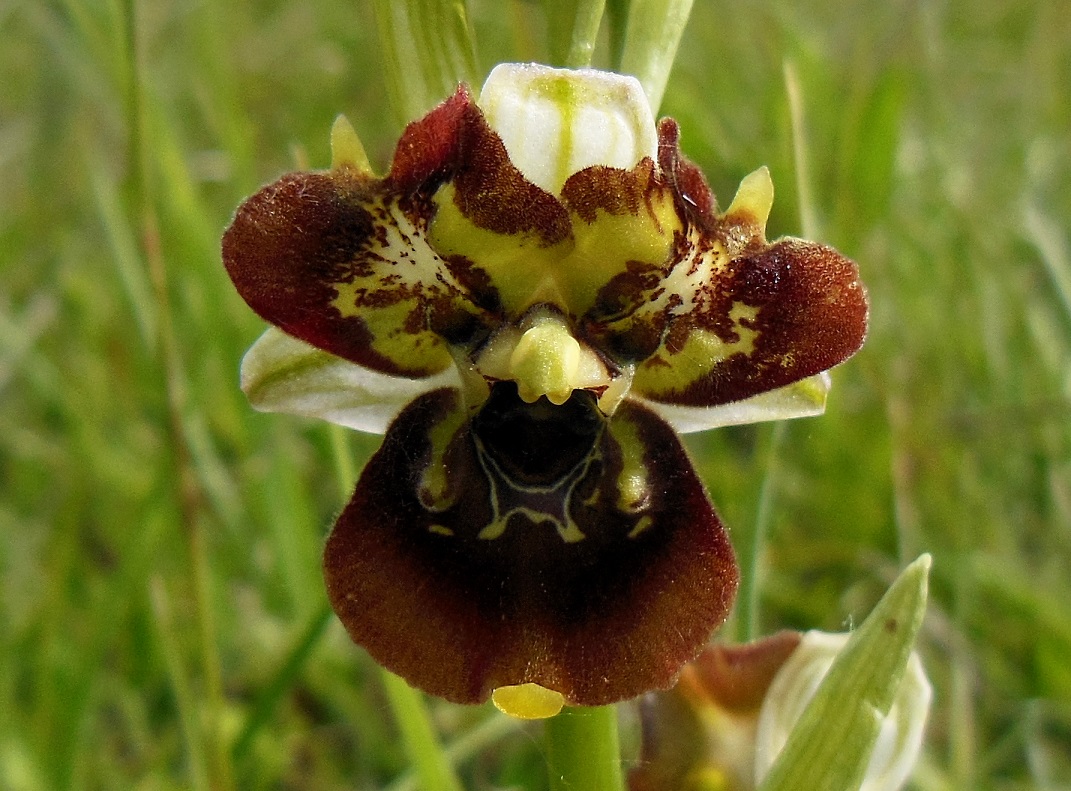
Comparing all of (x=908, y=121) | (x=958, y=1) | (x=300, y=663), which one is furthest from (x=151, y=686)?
(x=958, y=1)

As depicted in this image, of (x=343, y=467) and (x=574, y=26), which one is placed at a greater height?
(x=574, y=26)

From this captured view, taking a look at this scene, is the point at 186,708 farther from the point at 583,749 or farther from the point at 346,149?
the point at 346,149

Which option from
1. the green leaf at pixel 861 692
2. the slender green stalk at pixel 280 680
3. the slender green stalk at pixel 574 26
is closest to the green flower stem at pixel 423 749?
the slender green stalk at pixel 280 680

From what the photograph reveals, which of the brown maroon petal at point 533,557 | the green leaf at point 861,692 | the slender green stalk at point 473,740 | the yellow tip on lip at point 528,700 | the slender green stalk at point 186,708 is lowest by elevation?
the slender green stalk at point 473,740

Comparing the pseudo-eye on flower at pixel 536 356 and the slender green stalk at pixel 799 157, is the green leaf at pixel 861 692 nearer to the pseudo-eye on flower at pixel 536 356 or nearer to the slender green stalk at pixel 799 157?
the pseudo-eye on flower at pixel 536 356

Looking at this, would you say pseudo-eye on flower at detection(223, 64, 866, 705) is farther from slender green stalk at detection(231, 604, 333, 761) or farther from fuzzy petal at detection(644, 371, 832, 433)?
slender green stalk at detection(231, 604, 333, 761)

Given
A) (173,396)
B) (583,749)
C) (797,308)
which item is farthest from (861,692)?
(173,396)

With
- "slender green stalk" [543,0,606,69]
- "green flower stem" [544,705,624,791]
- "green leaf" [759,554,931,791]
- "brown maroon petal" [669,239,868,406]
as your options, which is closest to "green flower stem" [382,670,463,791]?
"green flower stem" [544,705,624,791]
